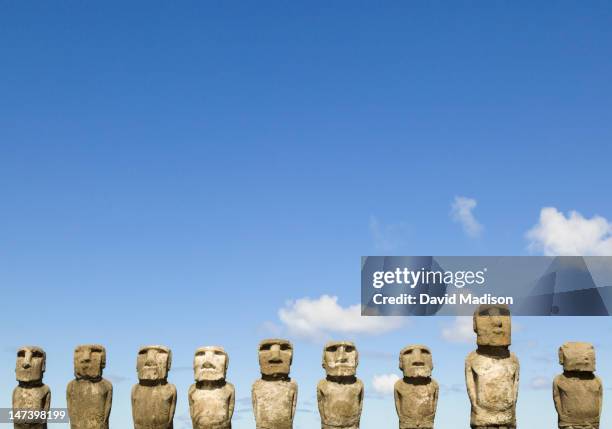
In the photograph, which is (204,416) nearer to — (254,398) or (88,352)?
(254,398)

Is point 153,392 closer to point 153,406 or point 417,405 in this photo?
point 153,406

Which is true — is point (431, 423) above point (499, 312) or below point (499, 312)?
below

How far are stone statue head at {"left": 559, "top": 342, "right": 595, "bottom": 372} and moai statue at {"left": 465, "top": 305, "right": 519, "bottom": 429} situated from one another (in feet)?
4.14

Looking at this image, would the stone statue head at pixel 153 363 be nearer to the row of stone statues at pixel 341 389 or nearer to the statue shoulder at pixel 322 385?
the row of stone statues at pixel 341 389

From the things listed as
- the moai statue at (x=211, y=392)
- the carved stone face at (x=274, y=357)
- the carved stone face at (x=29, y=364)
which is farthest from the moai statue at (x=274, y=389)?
the carved stone face at (x=29, y=364)

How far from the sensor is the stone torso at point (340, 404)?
2839cm

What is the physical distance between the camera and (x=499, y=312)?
2836 centimetres

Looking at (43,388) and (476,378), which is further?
(43,388)

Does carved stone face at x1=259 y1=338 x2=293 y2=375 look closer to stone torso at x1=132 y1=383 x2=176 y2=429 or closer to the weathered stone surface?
stone torso at x1=132 y1=383 x2=176 y2=429

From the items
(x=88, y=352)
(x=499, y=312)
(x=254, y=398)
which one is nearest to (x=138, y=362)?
(x=88, y=352)

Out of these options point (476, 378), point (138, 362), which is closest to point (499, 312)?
point (476, 378)

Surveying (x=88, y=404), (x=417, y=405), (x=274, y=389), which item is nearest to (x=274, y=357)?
(x=274, y=389)

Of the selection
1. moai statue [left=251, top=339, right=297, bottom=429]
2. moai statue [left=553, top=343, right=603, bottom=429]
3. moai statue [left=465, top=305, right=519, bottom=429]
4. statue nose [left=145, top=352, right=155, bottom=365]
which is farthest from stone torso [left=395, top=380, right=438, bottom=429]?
statue nose [left=145, top=352, right=155, bottom=365]

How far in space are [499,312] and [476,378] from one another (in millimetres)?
1796
